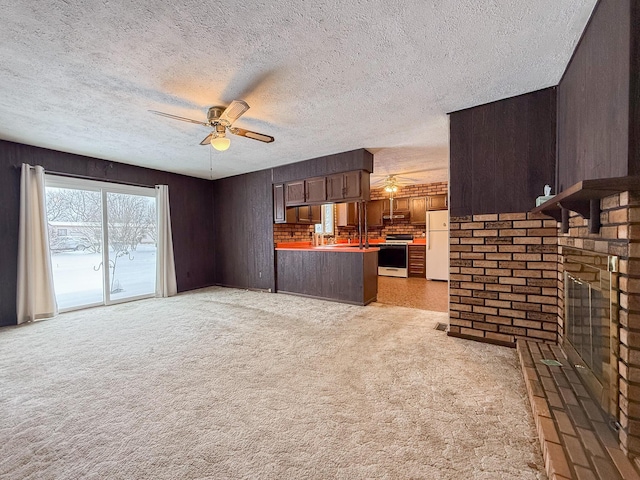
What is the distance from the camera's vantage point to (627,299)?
1231 millimetres

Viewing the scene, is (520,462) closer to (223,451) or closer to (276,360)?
(223,451)

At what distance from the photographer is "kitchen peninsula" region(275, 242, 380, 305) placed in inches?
167

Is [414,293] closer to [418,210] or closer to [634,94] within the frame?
[418,210]

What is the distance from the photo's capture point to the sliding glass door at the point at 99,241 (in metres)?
4.03

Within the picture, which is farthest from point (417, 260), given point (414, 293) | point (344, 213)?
point (344, 213)

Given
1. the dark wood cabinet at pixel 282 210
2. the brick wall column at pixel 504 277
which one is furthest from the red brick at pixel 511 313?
the dark wood cabinet at pixel 282 210

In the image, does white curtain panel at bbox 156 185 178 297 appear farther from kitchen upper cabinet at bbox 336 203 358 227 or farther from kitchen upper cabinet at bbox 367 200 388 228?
kitchen upper cabinet at bbox 367 200 388 228

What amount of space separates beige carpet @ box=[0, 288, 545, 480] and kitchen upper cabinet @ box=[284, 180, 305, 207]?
2.42 meters

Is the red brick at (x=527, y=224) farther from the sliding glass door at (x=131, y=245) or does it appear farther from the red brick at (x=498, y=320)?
the sliding glass door at (x=131, y=245)

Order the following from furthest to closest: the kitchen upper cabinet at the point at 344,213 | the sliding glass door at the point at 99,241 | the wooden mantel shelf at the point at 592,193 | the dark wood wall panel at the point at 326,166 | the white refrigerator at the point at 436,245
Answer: the kitchen upper cabinet at the point at 344,213 < the white refrigerator at the point at 436,245 < the dark wood wall panel at the point at 326,166 < the sliding glass door at the point at 99,241 < the wooden mantel shelf at the point at 592,193

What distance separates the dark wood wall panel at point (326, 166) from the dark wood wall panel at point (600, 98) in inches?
94.1

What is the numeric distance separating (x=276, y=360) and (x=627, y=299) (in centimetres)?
225

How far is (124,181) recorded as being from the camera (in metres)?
4.67

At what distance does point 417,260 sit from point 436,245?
60 cm
